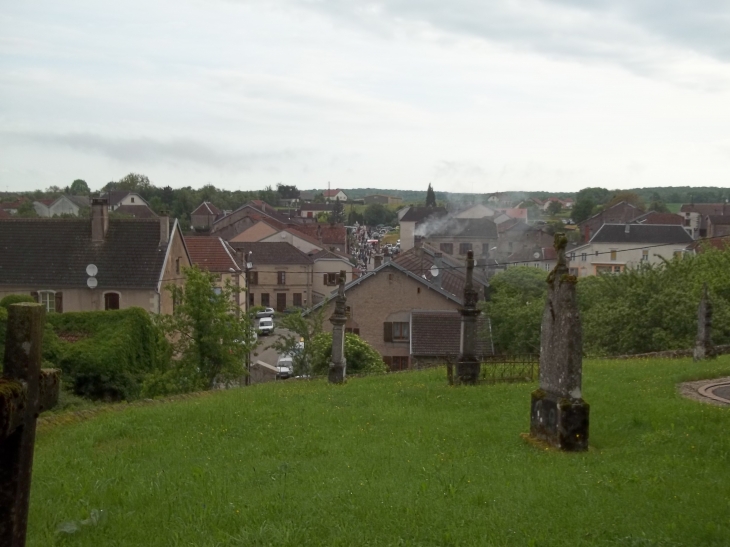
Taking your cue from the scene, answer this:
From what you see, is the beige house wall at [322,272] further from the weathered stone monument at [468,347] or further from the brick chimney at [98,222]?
the weathered stone monument at [468,347]

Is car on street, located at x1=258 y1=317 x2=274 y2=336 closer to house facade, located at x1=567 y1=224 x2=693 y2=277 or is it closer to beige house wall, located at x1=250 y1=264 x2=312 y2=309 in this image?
beige house wall, located at x1=250 y1=264 x2=312 y2=309

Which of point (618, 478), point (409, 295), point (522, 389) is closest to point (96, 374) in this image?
point (522, 389)

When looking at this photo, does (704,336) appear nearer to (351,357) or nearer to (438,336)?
(351,357)

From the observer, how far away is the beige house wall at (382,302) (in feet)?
148

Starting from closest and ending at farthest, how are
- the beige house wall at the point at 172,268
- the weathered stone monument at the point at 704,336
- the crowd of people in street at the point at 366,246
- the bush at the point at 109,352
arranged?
the weathered stone monument at the point at 704,336 < the bush at the point at 109,352 < the beige house wall at the point at 172,268 < the crowd of people in street at the point at 366,246

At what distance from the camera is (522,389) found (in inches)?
730

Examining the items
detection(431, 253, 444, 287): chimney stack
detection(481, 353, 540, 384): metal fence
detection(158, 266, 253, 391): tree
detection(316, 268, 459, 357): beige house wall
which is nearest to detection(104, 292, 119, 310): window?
detection(316, 268, 459, 357): beige house wall

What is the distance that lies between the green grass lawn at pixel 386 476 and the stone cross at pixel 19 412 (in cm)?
355

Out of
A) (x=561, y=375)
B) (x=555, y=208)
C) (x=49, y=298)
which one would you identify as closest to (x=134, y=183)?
(x=555, y=208)

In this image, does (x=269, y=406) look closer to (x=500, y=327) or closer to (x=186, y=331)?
(x=186, y=331)

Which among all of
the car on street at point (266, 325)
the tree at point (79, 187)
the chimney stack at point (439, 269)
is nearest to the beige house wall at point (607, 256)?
the chimney stack at point (439, 269)

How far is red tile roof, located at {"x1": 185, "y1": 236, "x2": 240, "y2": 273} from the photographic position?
188 feet

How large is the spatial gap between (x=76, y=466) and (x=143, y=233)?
32.2 metres

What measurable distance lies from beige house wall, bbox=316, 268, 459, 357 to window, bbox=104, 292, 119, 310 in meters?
11.4
